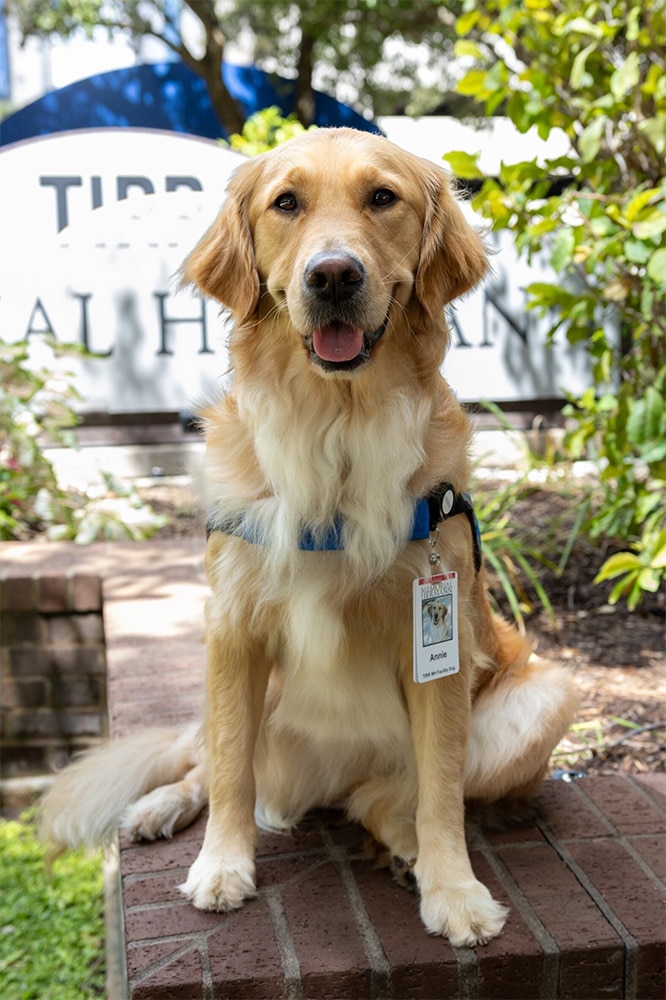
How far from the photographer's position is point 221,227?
197 centimetres

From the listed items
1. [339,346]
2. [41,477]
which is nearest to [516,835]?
[339,346]

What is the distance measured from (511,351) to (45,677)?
363 centimetres

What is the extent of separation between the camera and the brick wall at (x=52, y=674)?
3689mm

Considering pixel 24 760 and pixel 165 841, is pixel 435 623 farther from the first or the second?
pixel 24 760

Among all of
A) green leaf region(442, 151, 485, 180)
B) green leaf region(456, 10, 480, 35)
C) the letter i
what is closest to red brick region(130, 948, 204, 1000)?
green leaf region(442, 151, 485, 180)

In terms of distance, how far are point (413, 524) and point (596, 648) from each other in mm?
1842

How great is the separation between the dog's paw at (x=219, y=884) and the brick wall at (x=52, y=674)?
194 centimetres

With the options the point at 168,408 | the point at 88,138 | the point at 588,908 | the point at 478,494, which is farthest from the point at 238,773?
the point at 88,138

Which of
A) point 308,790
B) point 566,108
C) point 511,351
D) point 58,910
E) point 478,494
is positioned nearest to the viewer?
point 308,790

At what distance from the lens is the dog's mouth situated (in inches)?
68.7

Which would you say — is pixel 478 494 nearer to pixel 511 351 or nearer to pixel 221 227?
pixel 511 351

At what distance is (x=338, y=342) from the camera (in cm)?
175

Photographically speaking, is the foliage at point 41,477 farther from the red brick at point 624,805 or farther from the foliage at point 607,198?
the red brick at point 624,805

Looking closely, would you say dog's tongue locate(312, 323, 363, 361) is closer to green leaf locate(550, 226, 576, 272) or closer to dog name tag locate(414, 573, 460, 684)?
dog name tag locate(414, 573, 460, 684)
